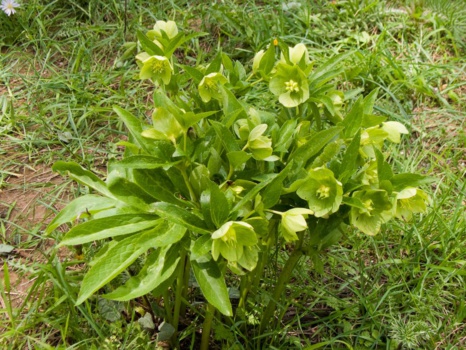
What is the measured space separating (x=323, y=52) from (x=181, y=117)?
171 cm

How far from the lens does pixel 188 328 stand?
1.65m

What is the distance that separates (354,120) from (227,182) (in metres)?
0.33

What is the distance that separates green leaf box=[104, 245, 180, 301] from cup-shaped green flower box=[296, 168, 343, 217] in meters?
0.30

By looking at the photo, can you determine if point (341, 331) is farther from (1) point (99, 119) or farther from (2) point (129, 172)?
(1) point (99, 119)

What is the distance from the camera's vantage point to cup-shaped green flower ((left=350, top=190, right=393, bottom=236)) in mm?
1244

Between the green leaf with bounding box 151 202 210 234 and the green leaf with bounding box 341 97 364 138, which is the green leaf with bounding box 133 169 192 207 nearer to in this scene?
the green leaf with bounding box 151 202 210 234

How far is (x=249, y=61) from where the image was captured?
2781mm

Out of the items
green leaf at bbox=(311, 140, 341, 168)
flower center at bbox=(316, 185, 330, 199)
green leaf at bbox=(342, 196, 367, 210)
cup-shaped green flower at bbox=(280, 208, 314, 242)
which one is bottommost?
green leaf at bbox=(342, 196, 367, 210)

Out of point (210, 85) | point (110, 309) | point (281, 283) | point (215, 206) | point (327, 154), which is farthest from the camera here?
point (110, 309)

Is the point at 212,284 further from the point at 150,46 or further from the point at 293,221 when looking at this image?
the point at 150,46

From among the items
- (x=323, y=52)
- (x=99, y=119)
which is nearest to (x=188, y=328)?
(x=99, y=119)

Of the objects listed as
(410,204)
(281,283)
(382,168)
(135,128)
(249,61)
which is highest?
(135,128)

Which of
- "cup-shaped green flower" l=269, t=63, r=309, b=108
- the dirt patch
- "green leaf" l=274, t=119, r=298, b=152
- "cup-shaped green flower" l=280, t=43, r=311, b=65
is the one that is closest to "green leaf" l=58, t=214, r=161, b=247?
"green leaf" l=274, t=119, r=298, b=152

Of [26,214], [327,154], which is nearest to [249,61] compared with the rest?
[26,214]
